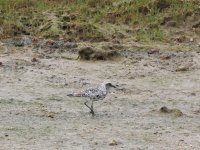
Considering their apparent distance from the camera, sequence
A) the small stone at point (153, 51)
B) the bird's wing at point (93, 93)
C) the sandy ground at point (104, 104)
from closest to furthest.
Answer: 1. the sandy ground at point (104, 104)
2. the bird's wing at point (93, 93)
3. the small stone at point (153, 51)

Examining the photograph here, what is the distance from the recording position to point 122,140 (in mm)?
7926

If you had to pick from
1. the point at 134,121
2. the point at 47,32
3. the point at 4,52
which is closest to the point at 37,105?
the point at 134,121

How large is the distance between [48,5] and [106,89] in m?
6.20

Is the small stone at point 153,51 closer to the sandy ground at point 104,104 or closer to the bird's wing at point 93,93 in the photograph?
the sandy ground at point 104,104

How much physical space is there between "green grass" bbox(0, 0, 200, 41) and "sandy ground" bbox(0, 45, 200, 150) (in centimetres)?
124

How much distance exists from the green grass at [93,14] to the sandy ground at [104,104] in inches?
48.7

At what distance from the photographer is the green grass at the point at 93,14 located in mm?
13758

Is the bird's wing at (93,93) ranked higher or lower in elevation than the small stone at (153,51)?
higher

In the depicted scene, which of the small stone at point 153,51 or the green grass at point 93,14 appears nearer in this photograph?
the small stone at point 153,51

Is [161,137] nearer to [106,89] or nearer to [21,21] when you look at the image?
[106,89]

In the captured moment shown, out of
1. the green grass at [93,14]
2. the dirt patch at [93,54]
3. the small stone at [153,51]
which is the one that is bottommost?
the small stone at [153,51]

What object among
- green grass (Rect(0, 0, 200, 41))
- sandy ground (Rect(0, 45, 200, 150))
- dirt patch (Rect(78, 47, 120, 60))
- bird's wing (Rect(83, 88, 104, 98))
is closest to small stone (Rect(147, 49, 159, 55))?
sandy ground (Rect(0, 45, 200, 150))

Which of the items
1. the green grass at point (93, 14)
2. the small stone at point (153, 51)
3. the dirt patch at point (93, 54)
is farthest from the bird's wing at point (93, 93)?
the green grass at point (93, 14)

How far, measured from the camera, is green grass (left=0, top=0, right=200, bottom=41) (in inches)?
542
